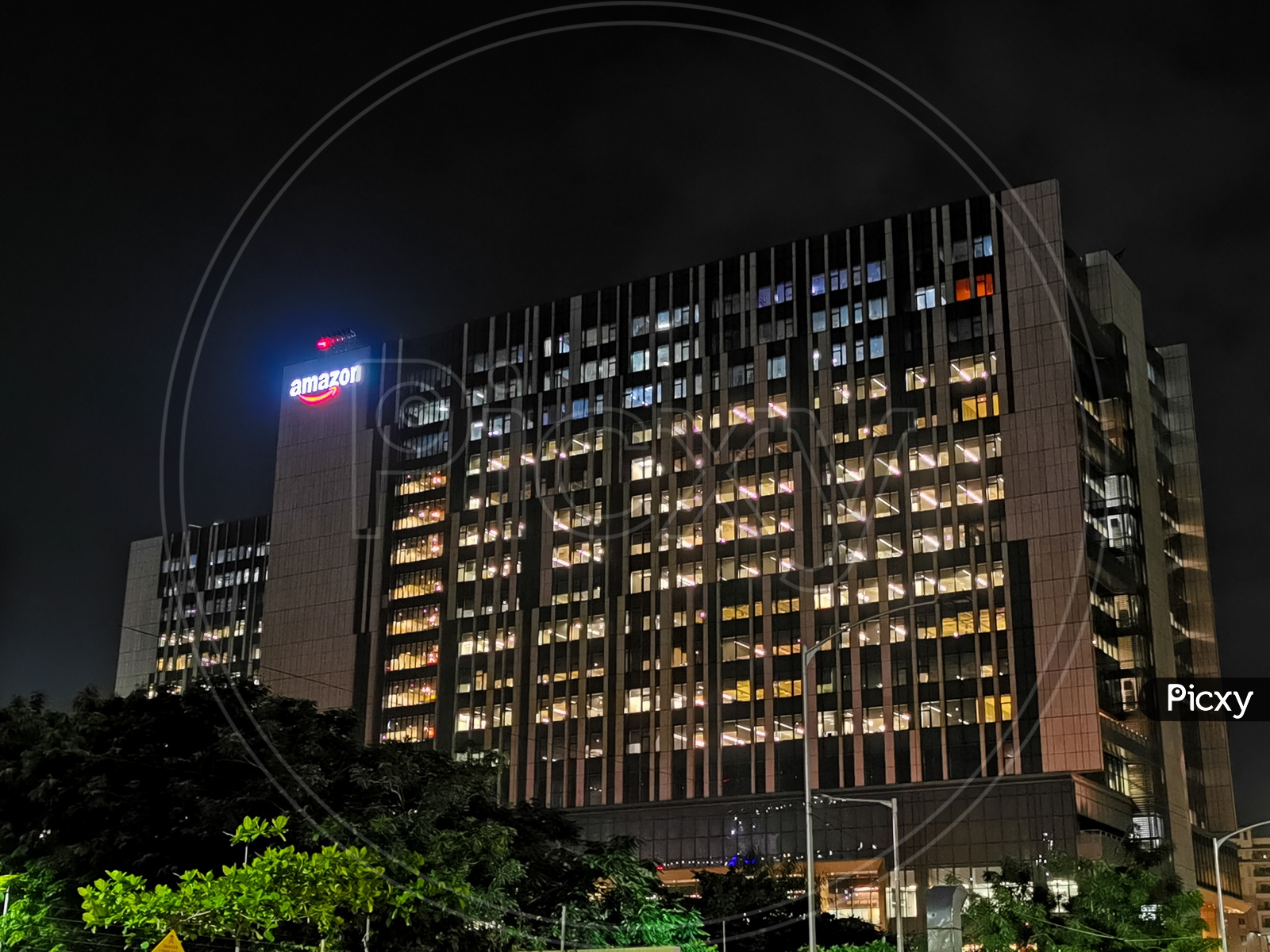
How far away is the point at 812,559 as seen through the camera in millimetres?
133875

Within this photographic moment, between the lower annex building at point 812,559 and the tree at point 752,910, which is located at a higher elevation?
the lower annex building at point 812,559

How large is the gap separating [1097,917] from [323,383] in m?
126

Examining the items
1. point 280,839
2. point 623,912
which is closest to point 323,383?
point 623,912

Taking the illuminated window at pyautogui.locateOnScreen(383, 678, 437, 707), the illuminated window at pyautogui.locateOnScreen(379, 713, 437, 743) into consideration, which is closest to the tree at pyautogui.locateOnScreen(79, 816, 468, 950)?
the illuminated window at pyautogui.locateOnScreen(379, 713, 437, 743)

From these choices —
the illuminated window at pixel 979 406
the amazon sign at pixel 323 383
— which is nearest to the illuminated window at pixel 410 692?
the amazon sign at pixel 323 383

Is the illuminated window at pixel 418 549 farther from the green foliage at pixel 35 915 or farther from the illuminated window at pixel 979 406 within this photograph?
the green foliage at pixel 35 915

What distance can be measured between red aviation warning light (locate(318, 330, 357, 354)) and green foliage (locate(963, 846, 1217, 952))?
12336 centimetres

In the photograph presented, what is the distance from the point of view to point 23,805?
5056cm

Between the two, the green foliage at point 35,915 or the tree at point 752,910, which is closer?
the green foliage at point 35,915

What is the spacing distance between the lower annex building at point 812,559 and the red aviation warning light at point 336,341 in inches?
497

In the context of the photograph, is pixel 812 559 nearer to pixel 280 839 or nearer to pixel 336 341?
pixel 336 341

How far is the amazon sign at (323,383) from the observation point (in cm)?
16888

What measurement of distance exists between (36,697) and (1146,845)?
324 feet

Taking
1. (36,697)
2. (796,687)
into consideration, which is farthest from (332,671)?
(36,697)
